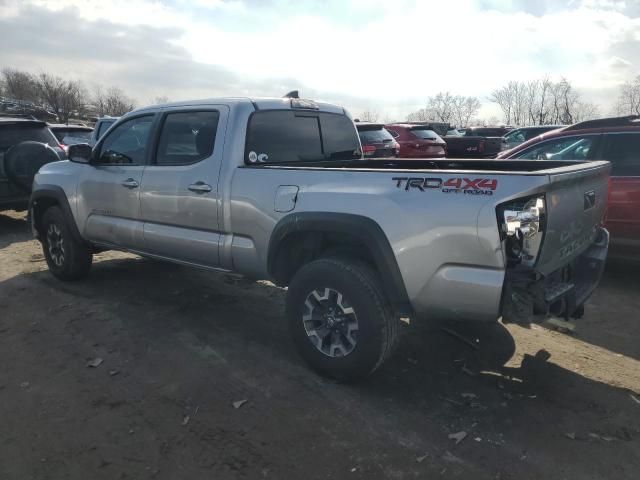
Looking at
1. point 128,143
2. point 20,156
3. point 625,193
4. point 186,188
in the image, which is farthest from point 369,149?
point 186,188

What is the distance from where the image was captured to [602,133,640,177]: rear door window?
5156 millimetres

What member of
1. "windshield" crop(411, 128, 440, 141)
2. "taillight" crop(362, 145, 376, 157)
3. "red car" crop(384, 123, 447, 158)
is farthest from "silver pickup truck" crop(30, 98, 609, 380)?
"windshield" crop(411, 128, 440, 141)

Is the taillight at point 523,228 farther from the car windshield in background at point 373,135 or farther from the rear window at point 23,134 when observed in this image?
the car windshield in background at point 373,135

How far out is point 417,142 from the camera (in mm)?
13422

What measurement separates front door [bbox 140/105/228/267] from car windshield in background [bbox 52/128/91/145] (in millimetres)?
8563

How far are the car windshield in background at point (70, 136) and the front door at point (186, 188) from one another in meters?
8.56

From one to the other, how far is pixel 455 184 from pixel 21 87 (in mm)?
71779

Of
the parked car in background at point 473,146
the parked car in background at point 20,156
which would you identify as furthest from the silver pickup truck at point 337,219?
the parked car in background at point 473,146

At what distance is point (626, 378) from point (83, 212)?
5034mm

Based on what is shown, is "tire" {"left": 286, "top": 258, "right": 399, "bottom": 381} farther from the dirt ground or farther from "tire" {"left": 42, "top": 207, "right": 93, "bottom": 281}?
"tire" {"left": 42, "top": 207, "right": 93, "bottom": 281}

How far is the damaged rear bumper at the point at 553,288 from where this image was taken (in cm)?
264

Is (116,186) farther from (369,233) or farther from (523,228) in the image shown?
(523,228)

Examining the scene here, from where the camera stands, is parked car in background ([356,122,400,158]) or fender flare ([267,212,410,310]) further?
parked car in background ([356,122,400,158])

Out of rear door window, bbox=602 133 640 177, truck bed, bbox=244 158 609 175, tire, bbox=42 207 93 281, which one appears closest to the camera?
truck bed, bbox=244 158 609 175
